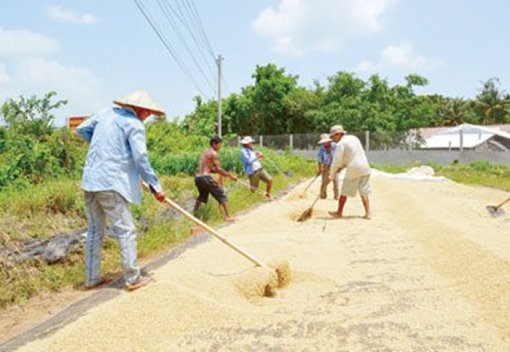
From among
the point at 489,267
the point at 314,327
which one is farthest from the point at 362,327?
the point at 489,267

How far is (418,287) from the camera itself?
3875 millimetres

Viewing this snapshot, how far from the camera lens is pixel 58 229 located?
18.3 feet

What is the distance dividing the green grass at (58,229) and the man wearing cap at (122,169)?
791 millimetres

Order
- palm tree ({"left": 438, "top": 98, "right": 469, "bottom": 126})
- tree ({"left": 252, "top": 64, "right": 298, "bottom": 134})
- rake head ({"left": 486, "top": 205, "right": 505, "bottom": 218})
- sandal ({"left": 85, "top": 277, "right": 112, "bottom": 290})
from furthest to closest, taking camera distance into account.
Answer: palm tree ({"left": 438, "top": 98, "right": 469, "bottom": 126}) → tree ({"left": 252, "top": 64, "right": 298, "bottom": 134}) → rake head ({"left": 486, "top": 205, "right": 505, "bottom": 218}) → sandal ({"left": 85, "top": 277, "right": 112, "bottom": 290})

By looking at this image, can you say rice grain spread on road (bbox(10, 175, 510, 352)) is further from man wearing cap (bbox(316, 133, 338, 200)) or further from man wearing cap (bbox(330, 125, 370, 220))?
man wearing cap (bbox(316, 133, 338, 200))

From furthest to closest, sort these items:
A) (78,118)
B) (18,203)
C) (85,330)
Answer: (78,118), (18,203), (85,330)

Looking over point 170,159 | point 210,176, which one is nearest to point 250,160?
point 210,176

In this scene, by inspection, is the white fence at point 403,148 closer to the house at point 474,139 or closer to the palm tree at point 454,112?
the house at point 474,139

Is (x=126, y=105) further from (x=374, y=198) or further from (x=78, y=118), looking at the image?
(x=78, y=118)

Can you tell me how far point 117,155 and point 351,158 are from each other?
451 cm

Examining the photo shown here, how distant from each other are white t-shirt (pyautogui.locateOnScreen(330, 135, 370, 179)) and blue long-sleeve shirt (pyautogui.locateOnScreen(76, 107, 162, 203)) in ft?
13.8

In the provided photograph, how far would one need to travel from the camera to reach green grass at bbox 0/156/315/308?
4.22 metres

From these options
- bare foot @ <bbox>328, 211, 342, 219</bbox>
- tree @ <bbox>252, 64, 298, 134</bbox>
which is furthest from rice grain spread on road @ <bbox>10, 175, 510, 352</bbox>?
tree @ <bbox>252, 64, 298, 134</bbox>

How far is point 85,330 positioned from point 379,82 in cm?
2963
